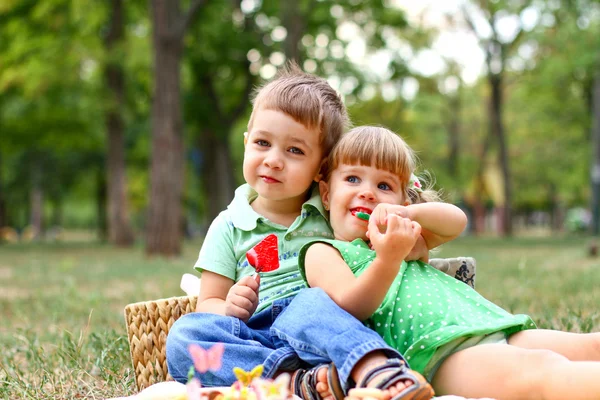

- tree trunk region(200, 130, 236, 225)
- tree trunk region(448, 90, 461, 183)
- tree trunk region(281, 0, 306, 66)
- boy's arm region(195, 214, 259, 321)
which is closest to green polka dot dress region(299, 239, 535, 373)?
boy's arm region(195, 214, 259, 321)

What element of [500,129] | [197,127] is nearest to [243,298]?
[197,127]

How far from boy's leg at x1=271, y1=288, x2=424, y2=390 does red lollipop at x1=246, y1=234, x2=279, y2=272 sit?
289 mm

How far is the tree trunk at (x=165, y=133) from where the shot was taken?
11.1m

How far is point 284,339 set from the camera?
2.31m

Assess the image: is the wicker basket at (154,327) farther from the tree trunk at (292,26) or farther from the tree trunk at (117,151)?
the tree trunk at (117,151)

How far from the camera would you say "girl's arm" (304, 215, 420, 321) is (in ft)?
6.81

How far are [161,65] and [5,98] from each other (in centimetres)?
715

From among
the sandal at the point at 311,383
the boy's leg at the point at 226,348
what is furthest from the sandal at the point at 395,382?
the boy's leg at the point at 226,348

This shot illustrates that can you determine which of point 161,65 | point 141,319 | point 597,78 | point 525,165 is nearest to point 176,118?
point 161,65

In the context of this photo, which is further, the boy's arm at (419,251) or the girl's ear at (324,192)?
the girl's ear at (324,192)

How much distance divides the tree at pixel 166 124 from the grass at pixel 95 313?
212cm

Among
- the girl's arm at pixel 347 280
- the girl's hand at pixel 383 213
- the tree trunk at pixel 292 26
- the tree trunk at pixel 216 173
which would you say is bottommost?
the tree trunk at pixel 216 173

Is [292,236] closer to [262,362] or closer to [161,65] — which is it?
[262,362]

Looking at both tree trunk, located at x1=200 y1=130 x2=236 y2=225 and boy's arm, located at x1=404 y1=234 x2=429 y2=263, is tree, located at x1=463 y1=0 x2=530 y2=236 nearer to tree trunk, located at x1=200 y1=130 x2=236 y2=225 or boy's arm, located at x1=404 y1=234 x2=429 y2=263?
tree trunk, located at x1=200 y1=130 x2=236 y2=225
